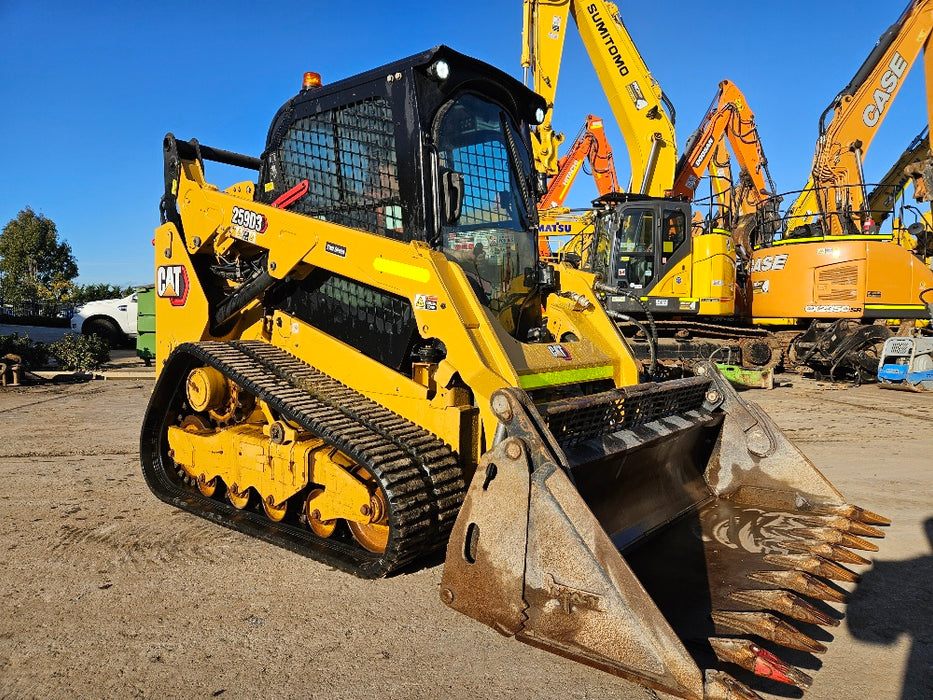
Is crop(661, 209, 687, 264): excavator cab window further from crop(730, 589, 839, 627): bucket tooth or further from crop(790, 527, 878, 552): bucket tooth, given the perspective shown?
crop(730, 589, 839, 627): bucket tooth

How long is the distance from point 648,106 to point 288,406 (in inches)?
496

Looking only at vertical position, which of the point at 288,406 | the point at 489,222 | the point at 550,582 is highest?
the point at 489,222

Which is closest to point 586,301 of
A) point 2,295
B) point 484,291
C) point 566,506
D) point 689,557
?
point 484,291

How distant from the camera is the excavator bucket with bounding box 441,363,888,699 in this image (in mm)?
2285

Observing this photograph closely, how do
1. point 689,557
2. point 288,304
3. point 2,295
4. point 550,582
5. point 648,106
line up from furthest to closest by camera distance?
point 2,295, point 648,106, point 288,304, point 689,557, point 550,582

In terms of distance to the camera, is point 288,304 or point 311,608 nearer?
point 311,608

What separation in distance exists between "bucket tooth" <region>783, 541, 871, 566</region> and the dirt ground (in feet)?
0.56

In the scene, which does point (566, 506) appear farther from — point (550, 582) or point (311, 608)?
point (311, 608)

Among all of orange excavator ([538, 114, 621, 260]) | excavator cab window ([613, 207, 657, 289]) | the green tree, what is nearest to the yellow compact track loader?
excavator cab window ([613, 207, 657, 289])

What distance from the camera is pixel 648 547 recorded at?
3.32 m

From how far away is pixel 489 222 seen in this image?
13.4ft

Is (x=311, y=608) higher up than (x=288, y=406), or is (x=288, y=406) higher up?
(x=288, y=406)

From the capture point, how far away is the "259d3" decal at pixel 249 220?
4094mm

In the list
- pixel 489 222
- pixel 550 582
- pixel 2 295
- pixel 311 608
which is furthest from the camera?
pixel 2 295
